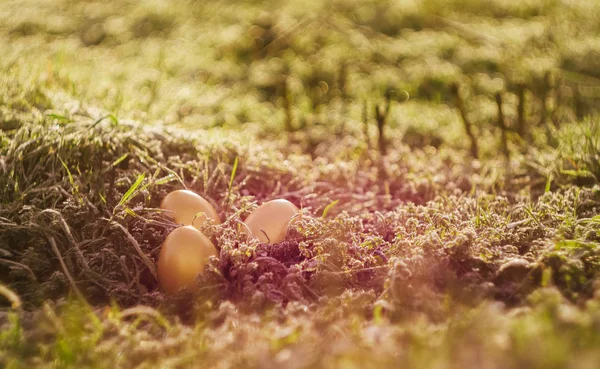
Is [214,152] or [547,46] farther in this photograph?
[547,46]

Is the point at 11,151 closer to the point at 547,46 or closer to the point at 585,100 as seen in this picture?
the point at 585,100

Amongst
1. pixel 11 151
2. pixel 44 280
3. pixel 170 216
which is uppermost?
pixel 11 151

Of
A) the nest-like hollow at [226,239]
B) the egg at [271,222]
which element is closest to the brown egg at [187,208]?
the nest-like hollow at [226,239]

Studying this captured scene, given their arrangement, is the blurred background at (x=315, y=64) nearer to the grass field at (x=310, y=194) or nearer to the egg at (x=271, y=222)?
the grass field at (x=310, y=194)

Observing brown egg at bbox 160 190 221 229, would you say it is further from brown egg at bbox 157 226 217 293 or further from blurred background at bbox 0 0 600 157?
blurred background at bbox 0 0 600 157

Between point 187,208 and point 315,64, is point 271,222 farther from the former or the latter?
point 315,64

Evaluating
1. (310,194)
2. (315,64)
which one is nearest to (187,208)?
(310,194)

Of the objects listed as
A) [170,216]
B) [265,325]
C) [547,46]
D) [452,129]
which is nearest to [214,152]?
[170,216]
